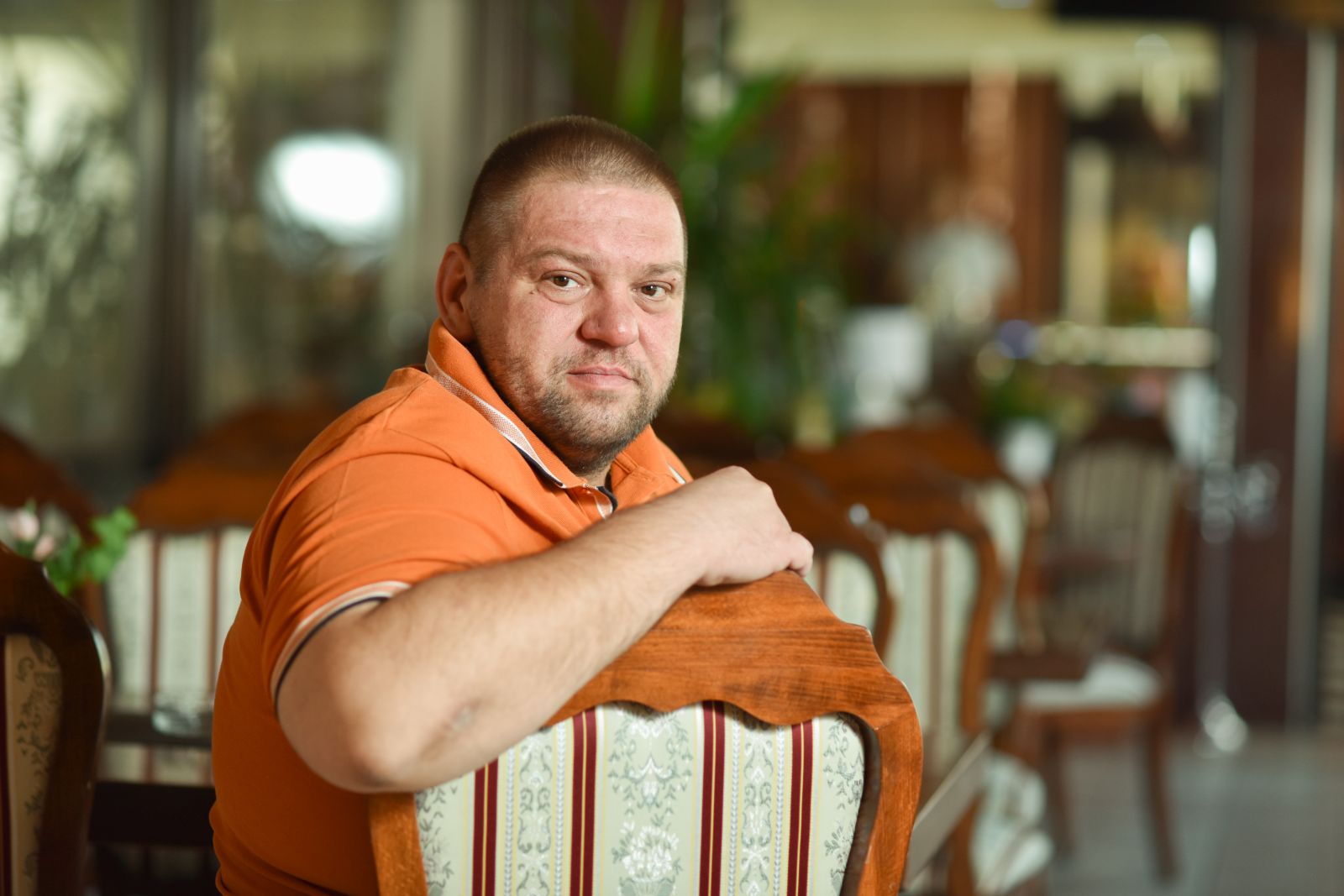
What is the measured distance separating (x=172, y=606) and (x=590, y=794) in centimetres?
136

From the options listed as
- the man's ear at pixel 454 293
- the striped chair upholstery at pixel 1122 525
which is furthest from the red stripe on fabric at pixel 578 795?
the striped chair upholstery at pixel 1122 525

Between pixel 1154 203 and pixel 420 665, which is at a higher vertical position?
pixel 1154 203

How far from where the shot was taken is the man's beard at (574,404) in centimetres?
131

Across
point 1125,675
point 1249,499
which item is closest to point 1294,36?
point 1249,499

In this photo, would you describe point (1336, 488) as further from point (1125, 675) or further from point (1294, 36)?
point (1125, 675)

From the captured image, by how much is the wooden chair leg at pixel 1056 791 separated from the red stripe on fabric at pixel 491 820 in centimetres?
310

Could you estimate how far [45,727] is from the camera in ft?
4.12

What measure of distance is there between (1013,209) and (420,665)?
9.49m

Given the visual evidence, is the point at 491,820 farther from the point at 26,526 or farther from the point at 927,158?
the point at 927,158

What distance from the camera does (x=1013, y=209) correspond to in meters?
10.0

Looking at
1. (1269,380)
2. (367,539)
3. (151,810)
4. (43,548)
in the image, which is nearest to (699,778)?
(367,539)

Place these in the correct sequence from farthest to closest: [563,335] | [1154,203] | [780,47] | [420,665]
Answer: [780,47]
[1154,203]
[563,335]
[420,665]

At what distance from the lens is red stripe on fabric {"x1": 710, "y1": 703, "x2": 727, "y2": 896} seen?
1.03 m

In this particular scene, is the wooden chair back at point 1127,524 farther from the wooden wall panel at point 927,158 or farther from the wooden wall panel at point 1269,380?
the wooden wall panel at point 927,158
